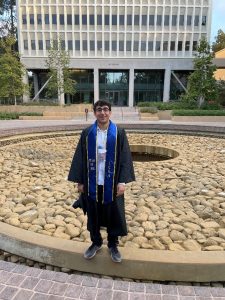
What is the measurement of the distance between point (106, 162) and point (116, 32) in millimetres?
41796

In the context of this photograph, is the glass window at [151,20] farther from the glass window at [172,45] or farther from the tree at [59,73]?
the tree at [59,73]

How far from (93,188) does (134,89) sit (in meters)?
43.5

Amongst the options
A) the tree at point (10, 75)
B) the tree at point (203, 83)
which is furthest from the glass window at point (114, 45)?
the tree at point (10, 75)

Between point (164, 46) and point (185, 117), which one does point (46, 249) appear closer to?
point (185, 117)

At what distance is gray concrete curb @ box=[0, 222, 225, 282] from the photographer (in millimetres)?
3094

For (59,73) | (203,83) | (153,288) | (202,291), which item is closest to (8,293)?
(153,288)

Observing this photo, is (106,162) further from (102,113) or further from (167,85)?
(167,85)

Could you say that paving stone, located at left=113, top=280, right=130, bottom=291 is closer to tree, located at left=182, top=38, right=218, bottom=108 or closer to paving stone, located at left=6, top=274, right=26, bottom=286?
paving stone, located at left=6, top=274, right=26, bottom=286

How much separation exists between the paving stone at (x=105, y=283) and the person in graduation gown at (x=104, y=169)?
515 millimetres

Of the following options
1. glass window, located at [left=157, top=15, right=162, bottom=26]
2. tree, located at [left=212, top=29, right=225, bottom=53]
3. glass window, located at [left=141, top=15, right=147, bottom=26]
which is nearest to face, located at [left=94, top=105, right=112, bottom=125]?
glass window, located at [left=141, top=15, right=147, bottom=26]

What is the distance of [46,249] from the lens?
11.1ft

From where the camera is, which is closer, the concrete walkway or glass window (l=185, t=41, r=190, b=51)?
the concrete walkway

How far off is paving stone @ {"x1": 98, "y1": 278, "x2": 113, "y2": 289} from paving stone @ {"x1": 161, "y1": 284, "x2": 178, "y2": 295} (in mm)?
571

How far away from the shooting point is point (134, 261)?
3146 millimetres
